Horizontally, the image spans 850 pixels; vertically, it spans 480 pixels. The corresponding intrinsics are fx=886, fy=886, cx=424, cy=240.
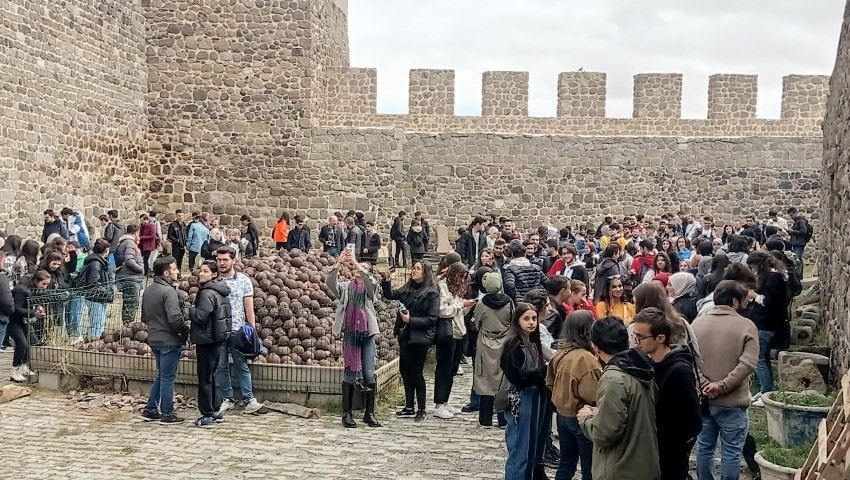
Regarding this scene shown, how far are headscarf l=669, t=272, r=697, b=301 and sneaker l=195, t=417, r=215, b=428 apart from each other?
4.26 metres

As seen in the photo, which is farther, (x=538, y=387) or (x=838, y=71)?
(x=838, y=71)

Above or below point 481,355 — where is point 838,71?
above

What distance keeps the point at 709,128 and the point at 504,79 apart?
5.05 m

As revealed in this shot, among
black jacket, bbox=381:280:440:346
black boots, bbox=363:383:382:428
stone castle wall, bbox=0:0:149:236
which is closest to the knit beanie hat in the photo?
black jacket, bbox=381:280:440:346

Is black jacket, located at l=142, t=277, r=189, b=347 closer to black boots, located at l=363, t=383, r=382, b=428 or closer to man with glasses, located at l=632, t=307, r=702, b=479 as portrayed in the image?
black boots, located at l=363, t=383, r=382, b=428

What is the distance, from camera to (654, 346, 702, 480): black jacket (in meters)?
4.55

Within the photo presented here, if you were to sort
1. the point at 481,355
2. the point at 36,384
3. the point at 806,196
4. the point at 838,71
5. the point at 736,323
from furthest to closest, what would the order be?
the point at 806,196, the point at 838,71, the point at 36,384, the point at 481,355, the point at 736,323

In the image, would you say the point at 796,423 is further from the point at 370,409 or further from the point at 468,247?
the point at 468,247

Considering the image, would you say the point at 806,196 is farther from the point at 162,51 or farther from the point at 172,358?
the point at 172,358

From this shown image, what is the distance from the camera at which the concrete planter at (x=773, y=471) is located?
5738 mm

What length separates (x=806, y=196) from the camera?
66.0 ft

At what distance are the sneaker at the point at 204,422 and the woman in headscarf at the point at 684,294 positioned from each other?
4.22m

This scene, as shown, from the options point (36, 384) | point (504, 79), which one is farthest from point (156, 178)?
point (36, 384)

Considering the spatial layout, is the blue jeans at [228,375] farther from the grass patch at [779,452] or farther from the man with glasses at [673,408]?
the man with glasses at [673,408]
